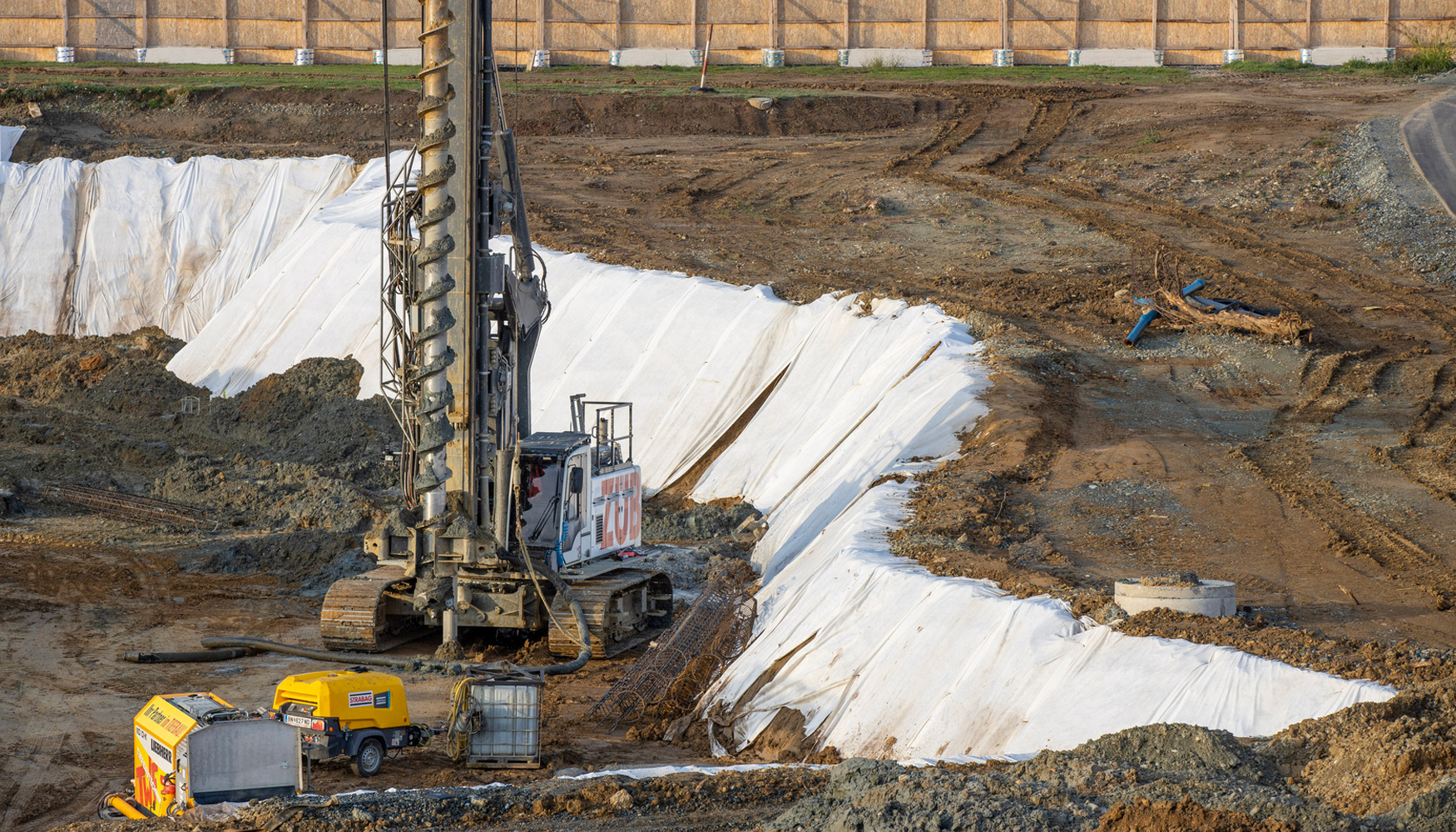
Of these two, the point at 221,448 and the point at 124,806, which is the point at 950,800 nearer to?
the point at 124,806

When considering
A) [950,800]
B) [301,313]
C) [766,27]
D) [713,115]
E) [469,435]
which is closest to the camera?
[950,800]

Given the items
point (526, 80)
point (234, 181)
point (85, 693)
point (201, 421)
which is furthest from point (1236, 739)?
point (526, 80)

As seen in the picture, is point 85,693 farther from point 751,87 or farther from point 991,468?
point 751,87

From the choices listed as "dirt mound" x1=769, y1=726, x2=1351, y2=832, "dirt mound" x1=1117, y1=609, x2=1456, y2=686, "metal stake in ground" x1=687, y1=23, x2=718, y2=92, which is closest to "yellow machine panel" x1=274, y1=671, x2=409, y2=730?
"dirt mound" x1=769, y1=726, x2=1351, y2=832

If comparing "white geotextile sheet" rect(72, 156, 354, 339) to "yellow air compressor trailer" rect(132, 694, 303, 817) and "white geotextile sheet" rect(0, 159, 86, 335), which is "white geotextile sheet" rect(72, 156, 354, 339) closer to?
"white geotextile sheet" rect(0, 159, 86, 335)

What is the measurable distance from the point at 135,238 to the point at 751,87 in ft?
59.4

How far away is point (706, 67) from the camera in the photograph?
42.8 meters

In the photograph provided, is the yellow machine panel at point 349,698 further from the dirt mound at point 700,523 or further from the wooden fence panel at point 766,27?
the wooden fence panel at point 766,27

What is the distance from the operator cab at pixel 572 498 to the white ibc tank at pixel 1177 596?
23.3 feet

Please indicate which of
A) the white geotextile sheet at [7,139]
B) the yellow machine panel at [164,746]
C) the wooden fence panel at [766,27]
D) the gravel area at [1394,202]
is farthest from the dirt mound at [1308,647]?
the white geotextile sheet at [7,139]

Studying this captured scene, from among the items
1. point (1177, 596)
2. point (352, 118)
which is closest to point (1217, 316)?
point (1177, 596)

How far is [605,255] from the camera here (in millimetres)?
27453

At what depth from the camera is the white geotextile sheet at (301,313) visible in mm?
28297

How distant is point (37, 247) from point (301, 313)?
34.5 ft
